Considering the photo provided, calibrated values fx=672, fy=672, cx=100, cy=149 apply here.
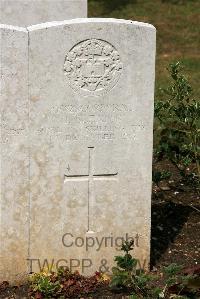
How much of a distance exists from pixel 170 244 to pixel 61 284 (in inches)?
48.8

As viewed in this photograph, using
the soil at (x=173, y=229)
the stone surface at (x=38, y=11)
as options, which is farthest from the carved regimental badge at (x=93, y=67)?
the stone surface at (x=38, y=11)

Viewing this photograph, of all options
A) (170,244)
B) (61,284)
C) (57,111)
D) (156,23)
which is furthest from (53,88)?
(156,23)

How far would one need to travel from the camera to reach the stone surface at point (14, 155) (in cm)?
463

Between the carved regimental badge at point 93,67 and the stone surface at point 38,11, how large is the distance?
12.9ft

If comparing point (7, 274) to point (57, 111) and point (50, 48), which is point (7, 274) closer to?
point (57, 111)

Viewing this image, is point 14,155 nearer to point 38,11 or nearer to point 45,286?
point 45,286

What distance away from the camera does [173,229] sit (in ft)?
20.0

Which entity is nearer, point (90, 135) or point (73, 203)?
point (90, 135)

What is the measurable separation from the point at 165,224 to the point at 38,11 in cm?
382

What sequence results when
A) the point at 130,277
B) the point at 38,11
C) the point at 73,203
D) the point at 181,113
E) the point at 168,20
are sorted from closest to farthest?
the point at 130,277 → the point at 73,203 → the point at 181,113 → the point at 38,11 → the point at 168,20

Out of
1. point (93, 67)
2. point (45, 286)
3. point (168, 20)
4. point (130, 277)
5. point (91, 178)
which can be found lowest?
point (45, 286)

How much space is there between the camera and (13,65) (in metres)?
4.65

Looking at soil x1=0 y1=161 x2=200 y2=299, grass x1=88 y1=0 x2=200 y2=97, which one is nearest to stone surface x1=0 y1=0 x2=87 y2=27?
soil x1=0 y1=161 x2=200 y2=299

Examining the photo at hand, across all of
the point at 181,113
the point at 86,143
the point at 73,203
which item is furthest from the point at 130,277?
the point at 181,113
